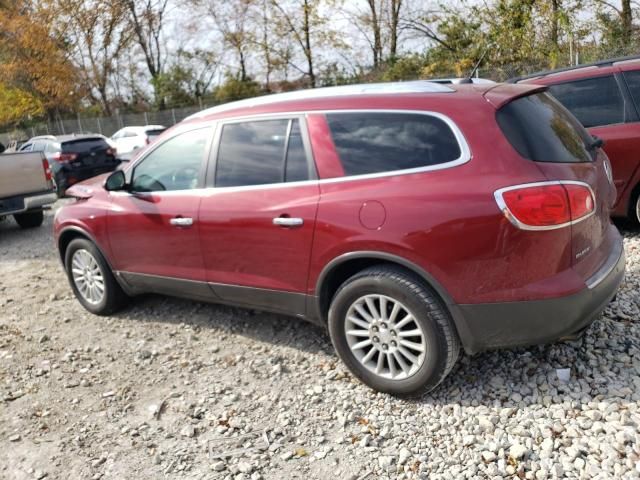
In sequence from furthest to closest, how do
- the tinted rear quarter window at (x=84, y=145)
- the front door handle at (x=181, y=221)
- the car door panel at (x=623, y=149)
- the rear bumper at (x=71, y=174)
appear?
the tinted rear quarter window at (x=84, y=145)
the rear bumper at (x=71, y=174)
the car door panel at (x=623, y=149)
the front door handle at (x=181, y=221)

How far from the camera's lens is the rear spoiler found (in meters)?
2.98

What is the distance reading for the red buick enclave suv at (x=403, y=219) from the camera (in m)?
2.75

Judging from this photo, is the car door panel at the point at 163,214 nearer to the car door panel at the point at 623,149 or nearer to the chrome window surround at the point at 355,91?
the chrome window surround at the point at 355,91

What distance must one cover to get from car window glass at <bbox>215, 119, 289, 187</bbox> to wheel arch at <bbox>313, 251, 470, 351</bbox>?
68 cm

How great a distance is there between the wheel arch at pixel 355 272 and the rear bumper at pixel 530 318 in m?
0.01

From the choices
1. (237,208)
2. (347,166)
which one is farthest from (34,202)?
(347,166)

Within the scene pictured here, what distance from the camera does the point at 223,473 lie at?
2801mm

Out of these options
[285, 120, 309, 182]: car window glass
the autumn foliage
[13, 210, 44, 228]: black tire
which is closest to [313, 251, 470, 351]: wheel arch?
[285, 120, 309, 182]: car window glass

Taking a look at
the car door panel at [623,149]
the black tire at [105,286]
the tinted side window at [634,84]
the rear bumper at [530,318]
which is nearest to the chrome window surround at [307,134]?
the rear bumper at [530,318]

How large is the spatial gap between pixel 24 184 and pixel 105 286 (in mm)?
4915

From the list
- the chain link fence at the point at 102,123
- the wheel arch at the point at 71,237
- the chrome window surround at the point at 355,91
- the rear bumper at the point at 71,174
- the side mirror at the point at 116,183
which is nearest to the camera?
the chrome window surround at the point at 355,91

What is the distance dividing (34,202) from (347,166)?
7.21 metres

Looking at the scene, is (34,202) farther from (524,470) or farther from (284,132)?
(524,470)

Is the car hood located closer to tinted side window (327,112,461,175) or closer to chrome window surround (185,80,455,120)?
chrome window surround (185,80,455,120)
